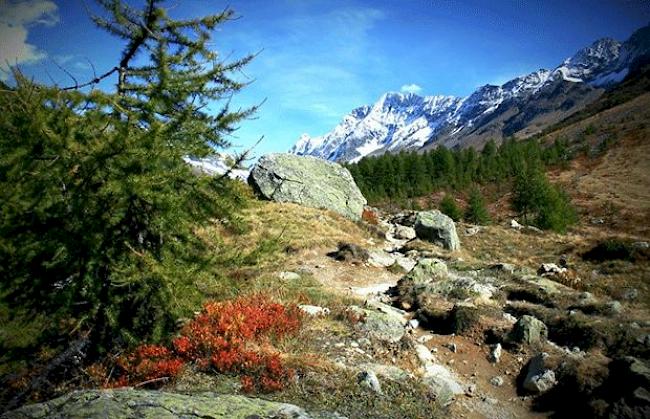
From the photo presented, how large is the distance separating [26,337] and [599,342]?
1189 cm

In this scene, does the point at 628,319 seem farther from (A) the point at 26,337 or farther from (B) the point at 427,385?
(A) the point at 26,337

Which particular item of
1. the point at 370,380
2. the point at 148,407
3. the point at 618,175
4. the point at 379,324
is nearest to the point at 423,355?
the point at 379,324

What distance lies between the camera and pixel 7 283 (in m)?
6.93

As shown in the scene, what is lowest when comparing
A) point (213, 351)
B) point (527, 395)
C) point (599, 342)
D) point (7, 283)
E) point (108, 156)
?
point (527, 395)

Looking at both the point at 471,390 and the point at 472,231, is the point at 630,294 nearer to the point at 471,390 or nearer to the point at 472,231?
the point at 471,390

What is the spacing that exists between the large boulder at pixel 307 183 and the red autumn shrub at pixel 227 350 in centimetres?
1781

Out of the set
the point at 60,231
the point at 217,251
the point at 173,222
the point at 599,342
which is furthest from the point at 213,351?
the point at 599,342

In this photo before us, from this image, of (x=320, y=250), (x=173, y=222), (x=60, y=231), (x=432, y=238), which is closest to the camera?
(x=60, y=231)

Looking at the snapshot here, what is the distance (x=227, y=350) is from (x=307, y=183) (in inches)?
859

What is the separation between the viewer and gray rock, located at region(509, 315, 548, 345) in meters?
9.45

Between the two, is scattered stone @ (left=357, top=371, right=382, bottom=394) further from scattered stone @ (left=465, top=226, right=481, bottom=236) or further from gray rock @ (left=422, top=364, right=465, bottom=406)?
scattered stone @ (left=465, top=226, right=481, bottom=236)

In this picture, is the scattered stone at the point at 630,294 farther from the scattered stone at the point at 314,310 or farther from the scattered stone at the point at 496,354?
the scattered stone at the point at 314,310

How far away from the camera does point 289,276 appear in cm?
1368

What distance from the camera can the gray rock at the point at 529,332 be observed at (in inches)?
372
